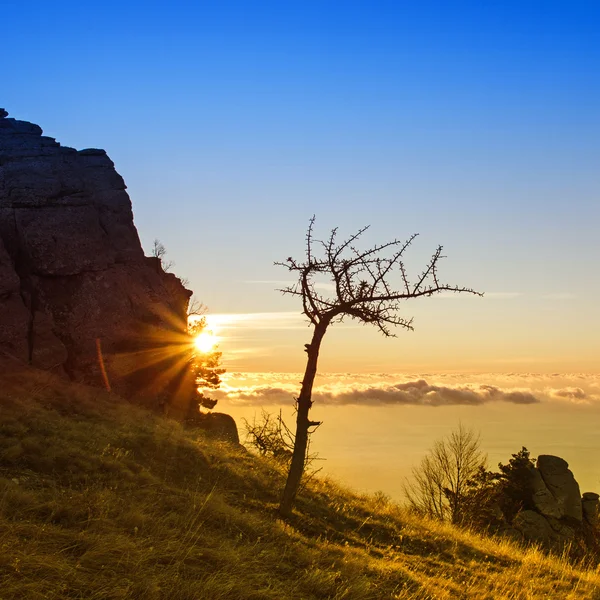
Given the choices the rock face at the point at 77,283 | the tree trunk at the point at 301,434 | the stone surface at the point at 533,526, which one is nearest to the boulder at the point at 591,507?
the stone surface at the point at 533,526

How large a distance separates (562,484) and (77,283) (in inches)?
1256

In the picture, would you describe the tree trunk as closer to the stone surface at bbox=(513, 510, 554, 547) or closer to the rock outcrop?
the rock outcrop

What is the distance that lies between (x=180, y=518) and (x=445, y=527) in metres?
8.88

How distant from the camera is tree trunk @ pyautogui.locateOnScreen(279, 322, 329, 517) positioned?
13.2m

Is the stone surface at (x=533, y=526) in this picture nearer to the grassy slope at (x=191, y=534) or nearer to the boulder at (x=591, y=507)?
the boulder at (x=591, y=507)

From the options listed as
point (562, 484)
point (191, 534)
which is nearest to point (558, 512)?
point (562, 484)

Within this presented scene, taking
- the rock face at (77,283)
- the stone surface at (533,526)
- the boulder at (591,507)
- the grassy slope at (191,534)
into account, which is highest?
the rock face at (77,283)

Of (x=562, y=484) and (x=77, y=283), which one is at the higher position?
(x=77, y=283)

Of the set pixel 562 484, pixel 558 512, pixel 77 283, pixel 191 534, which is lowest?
pixel 558 512

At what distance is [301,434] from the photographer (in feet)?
44.2

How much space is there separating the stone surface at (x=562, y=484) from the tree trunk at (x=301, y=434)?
2937 cm

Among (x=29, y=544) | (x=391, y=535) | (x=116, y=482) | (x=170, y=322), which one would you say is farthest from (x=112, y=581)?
(x=170, y=322)

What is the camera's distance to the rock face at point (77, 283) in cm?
2394

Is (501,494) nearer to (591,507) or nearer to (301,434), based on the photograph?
(591,507)
